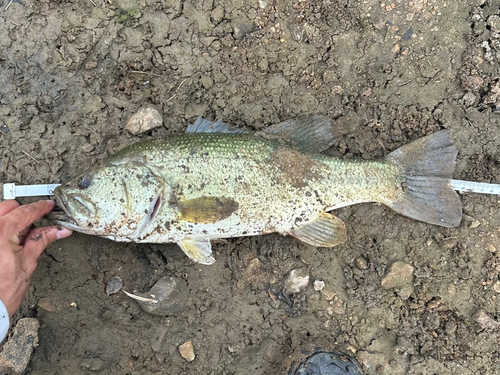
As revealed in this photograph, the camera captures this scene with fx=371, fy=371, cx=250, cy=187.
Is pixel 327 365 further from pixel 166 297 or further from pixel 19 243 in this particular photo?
pixel 19 243

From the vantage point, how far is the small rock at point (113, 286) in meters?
3.76

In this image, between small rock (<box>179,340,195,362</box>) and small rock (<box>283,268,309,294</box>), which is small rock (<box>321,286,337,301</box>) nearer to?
small rock (<box>283,268,309,294</box>)

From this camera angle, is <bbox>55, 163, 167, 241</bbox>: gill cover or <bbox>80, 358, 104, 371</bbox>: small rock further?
<bbox>80, 358, 104, 371</bbox>: small rock

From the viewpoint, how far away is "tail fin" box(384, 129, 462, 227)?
3648 millimetres

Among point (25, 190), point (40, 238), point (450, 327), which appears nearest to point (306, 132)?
point (450, 327)

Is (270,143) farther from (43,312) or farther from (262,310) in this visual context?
(43,312)

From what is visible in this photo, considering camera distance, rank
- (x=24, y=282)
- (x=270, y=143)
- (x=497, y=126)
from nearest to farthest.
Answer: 1. (x=24, y=282)
2. (x=270, y=143)
3. (x=497, y=126)

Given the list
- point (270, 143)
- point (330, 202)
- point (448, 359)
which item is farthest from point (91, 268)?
point (448, 359)

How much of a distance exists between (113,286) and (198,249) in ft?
3.35

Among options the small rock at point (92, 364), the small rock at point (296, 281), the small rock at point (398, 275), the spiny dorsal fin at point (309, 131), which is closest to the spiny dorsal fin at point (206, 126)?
the spiny dorsal fin at point (309, 131)

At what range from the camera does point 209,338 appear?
3.71 meters

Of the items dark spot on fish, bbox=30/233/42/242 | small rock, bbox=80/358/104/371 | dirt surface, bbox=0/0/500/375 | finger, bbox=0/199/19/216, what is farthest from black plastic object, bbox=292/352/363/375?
finger, bbox=0/199/19/216

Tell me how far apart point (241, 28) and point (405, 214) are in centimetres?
→ 259

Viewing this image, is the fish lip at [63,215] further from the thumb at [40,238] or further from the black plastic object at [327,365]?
the black plastic object at [327,365]
